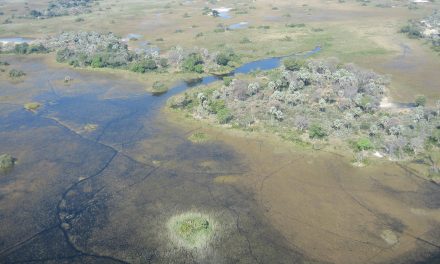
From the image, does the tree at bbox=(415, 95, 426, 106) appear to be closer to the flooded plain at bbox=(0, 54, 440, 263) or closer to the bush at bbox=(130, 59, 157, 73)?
the flooded plain at bbox=(0, 54, 440, 263)

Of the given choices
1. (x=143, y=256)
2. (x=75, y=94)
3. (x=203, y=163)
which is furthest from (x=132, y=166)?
(x=75, y=94)

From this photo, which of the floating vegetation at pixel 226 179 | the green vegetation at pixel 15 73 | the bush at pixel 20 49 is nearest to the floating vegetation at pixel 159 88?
the green vegetation at pixel 15 73

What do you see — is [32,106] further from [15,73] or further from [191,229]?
[191,229]

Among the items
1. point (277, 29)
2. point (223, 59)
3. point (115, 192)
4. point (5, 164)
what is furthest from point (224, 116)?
point (277, 29)

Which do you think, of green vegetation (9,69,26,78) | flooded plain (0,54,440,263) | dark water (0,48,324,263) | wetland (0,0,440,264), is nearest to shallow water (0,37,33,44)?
wetland (0,0,440,264)

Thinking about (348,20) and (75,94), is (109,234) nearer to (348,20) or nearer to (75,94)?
(75,94)
